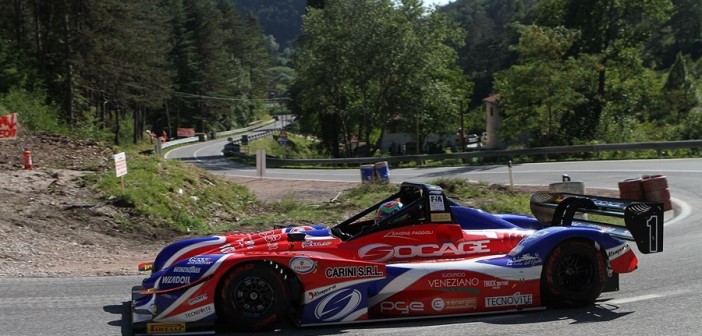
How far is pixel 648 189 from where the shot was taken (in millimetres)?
15688

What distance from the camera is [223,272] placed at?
23.6 ft

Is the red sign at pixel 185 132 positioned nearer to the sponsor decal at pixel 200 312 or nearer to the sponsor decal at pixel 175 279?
the sponsor decal at pixel 175 279

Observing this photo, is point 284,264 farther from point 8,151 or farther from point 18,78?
point 18,78

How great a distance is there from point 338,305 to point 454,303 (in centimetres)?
126

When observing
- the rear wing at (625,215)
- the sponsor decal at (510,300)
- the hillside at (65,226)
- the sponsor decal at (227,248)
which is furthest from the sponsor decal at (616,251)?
the hillside at (65,226)

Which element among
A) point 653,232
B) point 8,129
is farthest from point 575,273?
point 8,129

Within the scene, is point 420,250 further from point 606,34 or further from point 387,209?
point 606,34

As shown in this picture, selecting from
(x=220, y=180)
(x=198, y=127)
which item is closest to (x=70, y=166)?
(x=220, y=180)

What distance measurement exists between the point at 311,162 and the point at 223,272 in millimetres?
39338

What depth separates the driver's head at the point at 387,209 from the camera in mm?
8767

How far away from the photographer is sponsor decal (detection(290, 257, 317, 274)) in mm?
7371

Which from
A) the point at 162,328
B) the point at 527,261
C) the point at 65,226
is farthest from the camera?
the point at 65,226

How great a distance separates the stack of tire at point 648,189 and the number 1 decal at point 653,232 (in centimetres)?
751

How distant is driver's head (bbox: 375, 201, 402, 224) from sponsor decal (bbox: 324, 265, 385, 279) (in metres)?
1.19
